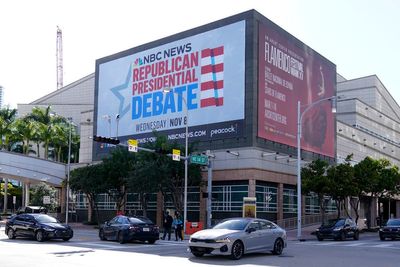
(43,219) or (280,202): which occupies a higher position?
(280,202)

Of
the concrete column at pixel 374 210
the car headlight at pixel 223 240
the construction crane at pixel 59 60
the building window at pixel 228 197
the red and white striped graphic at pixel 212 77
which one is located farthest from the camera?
the construction crane at pixel 59 60

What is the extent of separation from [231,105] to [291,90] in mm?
7671

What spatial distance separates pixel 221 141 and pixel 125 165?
9.15 m

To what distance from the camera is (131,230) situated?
A: 26.4 metres

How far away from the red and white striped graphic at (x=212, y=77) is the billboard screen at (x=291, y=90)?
12.6 feet

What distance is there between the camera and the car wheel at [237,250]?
18.0 m

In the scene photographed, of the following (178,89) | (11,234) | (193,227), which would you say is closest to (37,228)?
(11,234)

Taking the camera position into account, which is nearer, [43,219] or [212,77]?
[43,219]

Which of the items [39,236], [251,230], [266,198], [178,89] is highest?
[178,89]

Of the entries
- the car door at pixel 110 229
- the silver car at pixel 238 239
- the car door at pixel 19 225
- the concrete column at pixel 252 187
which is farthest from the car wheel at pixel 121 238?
the concrete column at pixel 252 187

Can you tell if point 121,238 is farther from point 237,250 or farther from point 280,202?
point 280,202

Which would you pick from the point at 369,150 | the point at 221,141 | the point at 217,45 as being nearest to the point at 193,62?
the point at 217,45

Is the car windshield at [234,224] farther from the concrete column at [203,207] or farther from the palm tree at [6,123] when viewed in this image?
the palm tree at [6,123]

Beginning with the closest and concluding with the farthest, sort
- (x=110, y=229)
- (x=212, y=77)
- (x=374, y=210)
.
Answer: (x=110, y=229), (x=212, y=77), (x=374, y=210)
